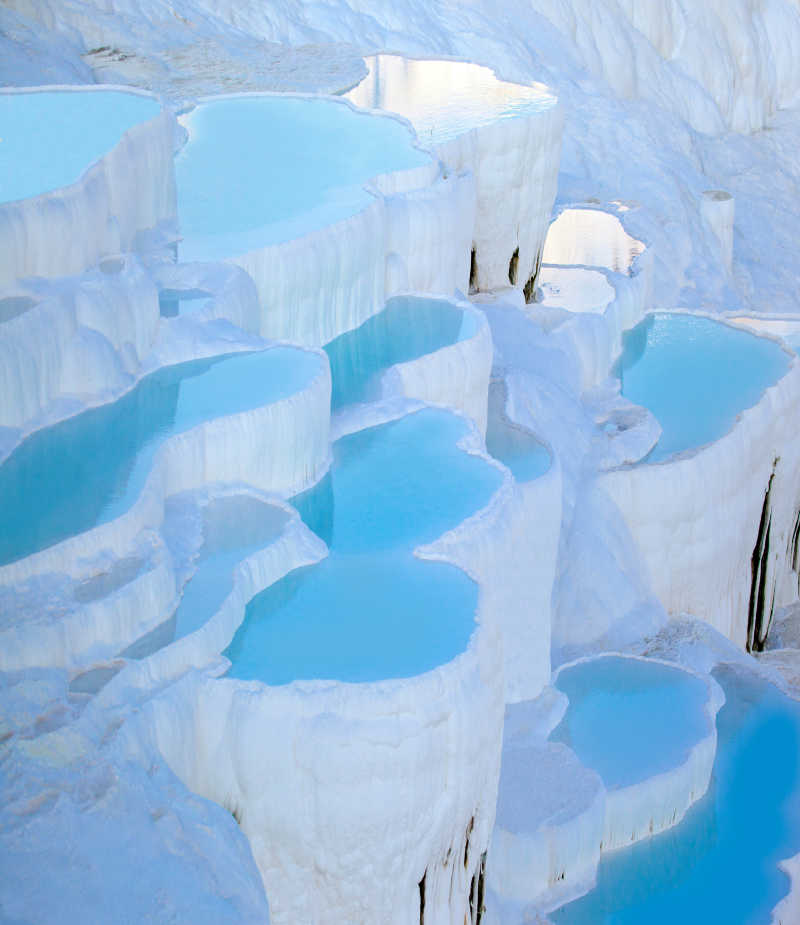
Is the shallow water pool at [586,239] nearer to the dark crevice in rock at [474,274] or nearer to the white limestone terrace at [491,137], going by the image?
the white limestone terrace at [491,137]

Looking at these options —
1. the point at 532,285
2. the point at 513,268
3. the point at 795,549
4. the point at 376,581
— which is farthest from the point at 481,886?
the point at 532,285

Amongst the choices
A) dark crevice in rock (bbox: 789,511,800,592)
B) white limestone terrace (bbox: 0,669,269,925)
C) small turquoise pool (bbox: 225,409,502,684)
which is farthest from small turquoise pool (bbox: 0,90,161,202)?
dark crevice in rock (bbox: 789,511,800,592)

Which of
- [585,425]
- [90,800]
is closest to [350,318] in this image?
[585,425]

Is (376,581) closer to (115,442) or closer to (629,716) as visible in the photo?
(115,442)

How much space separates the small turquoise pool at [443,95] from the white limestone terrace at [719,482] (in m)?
2.49

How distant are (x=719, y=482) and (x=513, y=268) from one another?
12.0 feet

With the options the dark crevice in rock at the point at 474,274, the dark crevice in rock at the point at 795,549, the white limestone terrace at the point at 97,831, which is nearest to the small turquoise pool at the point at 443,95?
the dark crevice in rock at the point at 474,274

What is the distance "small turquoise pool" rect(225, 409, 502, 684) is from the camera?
5.09m

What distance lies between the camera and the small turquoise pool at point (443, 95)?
38.7 ft

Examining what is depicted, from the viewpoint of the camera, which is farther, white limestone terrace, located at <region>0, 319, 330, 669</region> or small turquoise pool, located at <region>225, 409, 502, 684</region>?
small turquoise pool, located at <region>225, 409, 502, 684</region>

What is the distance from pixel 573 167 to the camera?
693 inches

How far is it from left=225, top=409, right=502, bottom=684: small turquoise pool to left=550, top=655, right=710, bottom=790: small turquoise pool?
1.95 m

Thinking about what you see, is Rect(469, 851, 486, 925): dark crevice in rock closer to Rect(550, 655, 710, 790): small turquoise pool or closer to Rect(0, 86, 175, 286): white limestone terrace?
Rect(550, 655, 710, 790): small turquoise pool

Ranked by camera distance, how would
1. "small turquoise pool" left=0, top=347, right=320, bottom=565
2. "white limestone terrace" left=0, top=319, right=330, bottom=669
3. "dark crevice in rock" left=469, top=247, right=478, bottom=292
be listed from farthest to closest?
1. "dark crevice in rock" left=469, top=247, right=478, bottom=292
2. "small turquoise pool" left=0, top=347, right=320, bottom=565
3. "white limestone terrace" left=0, top=319, right=330, bottom=669
